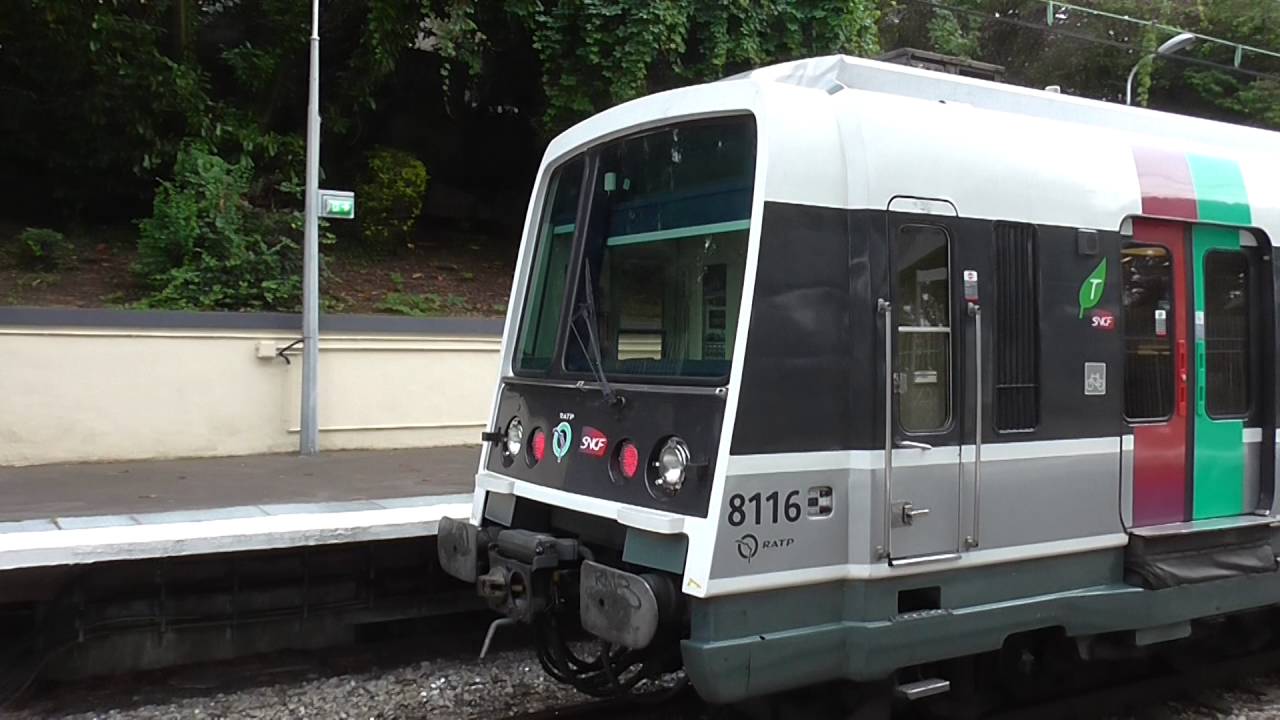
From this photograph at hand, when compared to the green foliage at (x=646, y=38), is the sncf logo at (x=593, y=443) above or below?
below

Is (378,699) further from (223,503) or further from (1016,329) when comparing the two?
(1016,329)

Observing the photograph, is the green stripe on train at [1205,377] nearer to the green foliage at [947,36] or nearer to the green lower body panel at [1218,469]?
the green lower body panel at [1218,469]

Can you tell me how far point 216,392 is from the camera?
1080cm

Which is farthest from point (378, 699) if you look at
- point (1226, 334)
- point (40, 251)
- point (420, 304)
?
point (40, 251)

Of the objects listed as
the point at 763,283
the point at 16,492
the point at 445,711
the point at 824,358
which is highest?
the point at 763,283

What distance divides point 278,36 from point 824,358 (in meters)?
11.7

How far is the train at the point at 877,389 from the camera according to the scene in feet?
13.1

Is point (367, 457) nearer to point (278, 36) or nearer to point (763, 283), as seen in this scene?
point (278, 36)

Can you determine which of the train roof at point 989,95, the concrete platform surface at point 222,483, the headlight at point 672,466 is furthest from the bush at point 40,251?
the headlight at point 672,466

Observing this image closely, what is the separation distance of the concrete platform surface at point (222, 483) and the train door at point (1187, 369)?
530 cm

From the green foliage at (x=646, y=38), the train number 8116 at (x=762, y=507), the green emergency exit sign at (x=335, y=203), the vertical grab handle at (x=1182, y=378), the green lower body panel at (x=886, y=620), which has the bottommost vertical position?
the green lower body panel at (x=886, y=620)

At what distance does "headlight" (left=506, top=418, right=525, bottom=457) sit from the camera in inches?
200

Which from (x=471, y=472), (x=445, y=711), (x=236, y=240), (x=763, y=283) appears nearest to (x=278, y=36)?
(x=236, y=240)

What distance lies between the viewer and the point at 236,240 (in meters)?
11.6
